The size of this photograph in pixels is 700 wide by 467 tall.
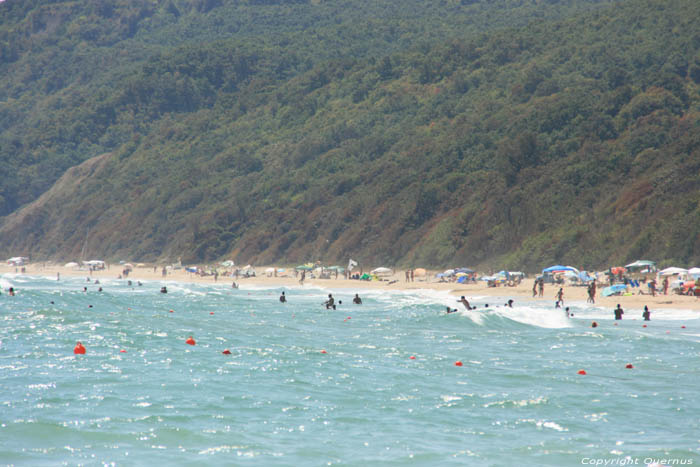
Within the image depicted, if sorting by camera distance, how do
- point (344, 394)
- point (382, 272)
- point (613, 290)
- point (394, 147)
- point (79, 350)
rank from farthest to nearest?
point (394, 147), point (382, 272), point (613, 290), point (79, 350), point (344, 394)

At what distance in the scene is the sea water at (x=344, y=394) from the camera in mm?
11133

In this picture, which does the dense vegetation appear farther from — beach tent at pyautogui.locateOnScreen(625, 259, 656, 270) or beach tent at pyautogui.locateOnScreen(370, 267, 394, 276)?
beach tent at pyautogui.locateOnScreen(370, 267, 394, 276)

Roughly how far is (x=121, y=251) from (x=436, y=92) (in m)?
46.4

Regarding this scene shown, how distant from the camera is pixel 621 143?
221 feet

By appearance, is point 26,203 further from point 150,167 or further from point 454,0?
point 454,0

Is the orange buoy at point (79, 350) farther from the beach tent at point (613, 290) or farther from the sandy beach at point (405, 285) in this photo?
the beach tent at point (613, 290)

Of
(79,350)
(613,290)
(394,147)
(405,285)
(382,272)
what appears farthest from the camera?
(394,147)

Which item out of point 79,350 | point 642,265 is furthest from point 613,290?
point 79,350

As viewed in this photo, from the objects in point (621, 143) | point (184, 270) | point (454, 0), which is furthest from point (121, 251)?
point (454, 0)

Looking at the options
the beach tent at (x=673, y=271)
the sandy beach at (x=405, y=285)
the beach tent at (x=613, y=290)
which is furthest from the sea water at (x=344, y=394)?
the beach tent at (x=673, y=271)

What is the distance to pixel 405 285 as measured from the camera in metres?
58.9

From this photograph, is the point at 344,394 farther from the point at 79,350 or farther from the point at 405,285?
the point at 405,285

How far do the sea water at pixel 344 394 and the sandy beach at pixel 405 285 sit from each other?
8862 mm

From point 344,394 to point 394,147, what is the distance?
8260 centimetres
